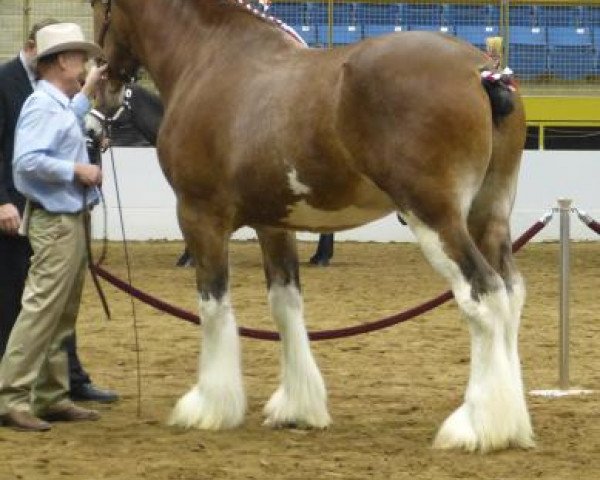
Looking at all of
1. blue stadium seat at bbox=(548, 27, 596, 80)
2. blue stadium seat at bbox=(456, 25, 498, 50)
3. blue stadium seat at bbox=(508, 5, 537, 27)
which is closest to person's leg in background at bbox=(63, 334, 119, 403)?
blue stadium seat at bbox=(456, 25, 498, 50)

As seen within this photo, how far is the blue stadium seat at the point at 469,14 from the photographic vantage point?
2380 cm

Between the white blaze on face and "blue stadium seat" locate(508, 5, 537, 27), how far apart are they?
1789 cm

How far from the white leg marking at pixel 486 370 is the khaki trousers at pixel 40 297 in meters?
1.70

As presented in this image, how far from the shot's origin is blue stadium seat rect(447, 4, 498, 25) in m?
23.8

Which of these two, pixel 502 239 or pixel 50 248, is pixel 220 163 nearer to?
pixel 50 248

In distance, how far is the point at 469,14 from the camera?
23859mm

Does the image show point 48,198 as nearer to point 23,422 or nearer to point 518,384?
point 23,422

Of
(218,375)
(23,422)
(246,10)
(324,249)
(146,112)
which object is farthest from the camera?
(324,249)

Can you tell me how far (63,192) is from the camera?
685 cm

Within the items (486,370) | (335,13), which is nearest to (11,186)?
(486,370)

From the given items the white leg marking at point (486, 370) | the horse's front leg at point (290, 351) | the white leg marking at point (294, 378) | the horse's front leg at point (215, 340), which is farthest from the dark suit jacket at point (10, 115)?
the white leg marking at point (486, 370)

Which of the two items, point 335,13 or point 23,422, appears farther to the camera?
point 335,13

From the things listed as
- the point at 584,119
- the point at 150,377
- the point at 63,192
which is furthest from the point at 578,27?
the point at 63,192

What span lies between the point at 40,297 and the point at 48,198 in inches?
18.9
